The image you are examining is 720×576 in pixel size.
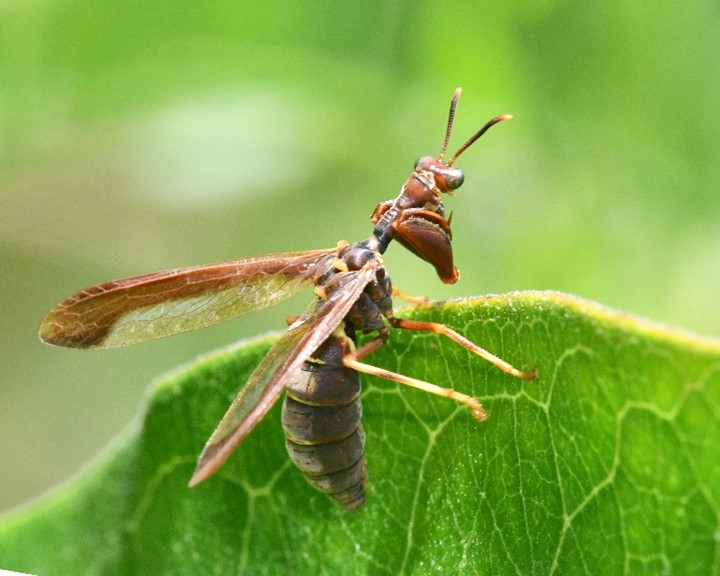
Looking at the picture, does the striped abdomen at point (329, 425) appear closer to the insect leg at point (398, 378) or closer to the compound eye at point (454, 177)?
the insect leg at point (398, 378)

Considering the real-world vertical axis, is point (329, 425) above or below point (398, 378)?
below

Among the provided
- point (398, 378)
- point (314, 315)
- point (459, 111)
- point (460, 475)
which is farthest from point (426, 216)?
point (459, 111)

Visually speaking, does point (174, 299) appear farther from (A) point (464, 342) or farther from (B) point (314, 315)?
(A) point (464, 342)

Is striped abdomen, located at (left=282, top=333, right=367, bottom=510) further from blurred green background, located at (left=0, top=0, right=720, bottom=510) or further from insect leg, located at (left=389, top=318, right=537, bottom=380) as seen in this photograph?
blurred green background, located at (left=0, top=0, right=720, bottom=510)

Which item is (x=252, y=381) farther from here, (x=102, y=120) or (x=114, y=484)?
(x=102, y=120)

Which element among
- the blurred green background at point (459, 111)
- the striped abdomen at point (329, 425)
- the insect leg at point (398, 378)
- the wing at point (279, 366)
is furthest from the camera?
the blurred green background at point (459, 111)

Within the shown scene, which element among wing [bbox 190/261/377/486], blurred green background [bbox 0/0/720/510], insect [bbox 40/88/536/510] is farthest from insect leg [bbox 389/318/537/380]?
blurred green background [bbox 0/0/720/510]

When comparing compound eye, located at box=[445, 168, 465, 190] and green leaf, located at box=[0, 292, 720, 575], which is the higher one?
compound eye, located at box=[445, 168, 465, 190]

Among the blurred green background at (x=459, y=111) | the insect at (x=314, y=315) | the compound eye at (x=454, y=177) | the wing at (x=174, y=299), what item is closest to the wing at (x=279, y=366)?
the insect at (x=314, y=315)
